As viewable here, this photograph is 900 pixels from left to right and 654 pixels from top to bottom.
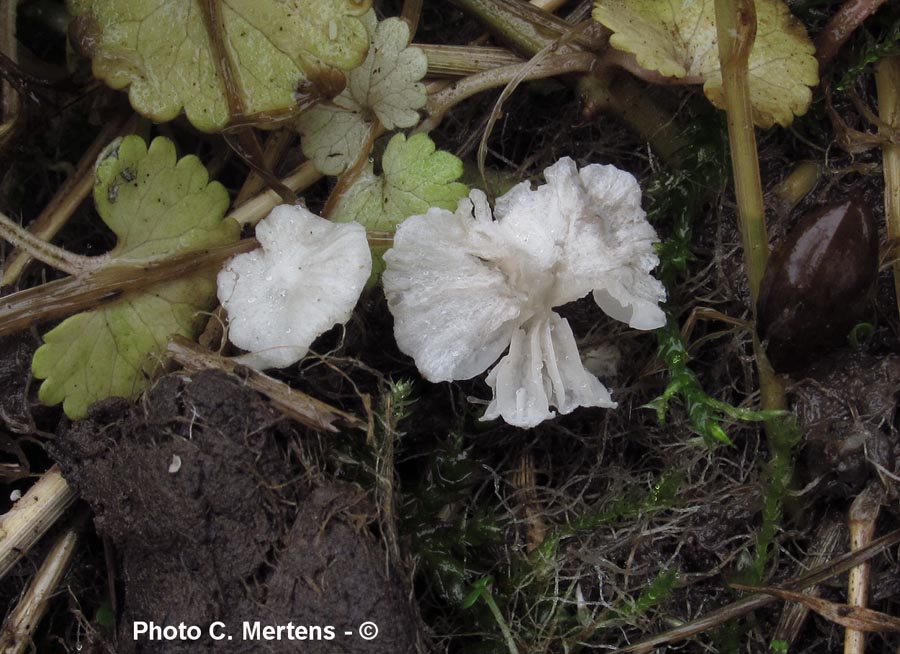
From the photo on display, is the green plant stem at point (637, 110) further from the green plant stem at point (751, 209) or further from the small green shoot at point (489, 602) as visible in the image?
the small green shoot at point (489, 602)

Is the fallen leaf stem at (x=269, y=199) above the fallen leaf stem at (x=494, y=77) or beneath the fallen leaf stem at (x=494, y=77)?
beneath

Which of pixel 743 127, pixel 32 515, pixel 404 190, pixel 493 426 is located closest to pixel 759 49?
pixel 743 127

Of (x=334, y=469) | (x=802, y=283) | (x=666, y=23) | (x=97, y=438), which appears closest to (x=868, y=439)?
(x=802, y=283)

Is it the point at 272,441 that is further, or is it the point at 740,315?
the point at 740,315

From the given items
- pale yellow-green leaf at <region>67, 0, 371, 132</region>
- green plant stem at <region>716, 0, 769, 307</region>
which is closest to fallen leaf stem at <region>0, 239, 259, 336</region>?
pale yellow-green leaf at <region>67, 0, 371, 132</region>

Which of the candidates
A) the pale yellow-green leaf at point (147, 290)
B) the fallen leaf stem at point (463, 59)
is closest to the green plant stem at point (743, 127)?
the fallen leaf stem at point (463, 59)

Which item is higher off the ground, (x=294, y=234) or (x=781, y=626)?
(x=294, y=234)

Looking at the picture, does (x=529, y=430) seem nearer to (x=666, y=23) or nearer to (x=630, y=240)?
(x=630, y=240)
